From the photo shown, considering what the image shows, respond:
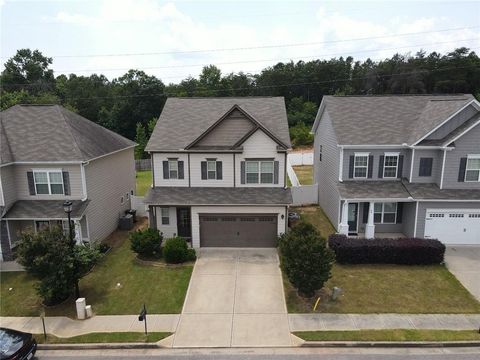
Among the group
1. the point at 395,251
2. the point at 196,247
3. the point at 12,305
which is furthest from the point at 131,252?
the point at 395,251

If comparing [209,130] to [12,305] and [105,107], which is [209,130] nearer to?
[12,305]

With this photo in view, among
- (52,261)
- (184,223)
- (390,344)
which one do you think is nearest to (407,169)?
(390,344)

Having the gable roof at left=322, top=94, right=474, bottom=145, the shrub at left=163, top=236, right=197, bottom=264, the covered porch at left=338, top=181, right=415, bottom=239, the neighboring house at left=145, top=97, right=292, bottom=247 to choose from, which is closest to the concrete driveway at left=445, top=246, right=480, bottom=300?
the covered porch at left=338, top=181, right=415, bottom=239

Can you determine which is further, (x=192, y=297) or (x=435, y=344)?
(x=192, y=297)

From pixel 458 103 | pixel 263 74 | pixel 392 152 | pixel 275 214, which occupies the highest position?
pixel 263 74

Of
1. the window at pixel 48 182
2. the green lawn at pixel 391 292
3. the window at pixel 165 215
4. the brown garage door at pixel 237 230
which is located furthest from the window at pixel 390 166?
the window at pixel 48 182

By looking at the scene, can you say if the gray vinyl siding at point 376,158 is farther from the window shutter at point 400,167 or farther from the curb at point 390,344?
the curb at point 390,344

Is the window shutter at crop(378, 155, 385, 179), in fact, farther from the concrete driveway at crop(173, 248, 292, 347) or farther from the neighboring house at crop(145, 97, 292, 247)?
the concrete driveway at crop(173, 248, 292, 347)

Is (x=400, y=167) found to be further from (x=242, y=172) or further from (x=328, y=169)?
(x=242, y=172)
